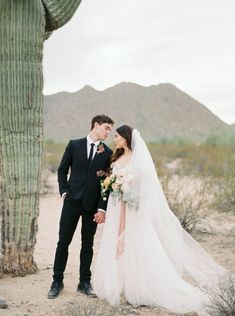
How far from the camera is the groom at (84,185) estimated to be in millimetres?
6500

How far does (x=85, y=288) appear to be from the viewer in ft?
22.1

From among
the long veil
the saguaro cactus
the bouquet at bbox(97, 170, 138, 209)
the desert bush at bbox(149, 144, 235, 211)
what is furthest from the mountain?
the bouquet at bbox(97, 170, 138, 209)

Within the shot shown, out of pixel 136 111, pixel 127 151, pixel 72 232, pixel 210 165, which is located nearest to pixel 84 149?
pixel 127 151

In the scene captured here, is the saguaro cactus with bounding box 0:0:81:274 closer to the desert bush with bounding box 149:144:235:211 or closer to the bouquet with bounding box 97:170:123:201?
the bouquet with bounding box 97:170:123:201

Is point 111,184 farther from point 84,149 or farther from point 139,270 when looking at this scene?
point 139,270

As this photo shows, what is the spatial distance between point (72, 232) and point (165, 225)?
40.2 inches

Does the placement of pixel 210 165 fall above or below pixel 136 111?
below

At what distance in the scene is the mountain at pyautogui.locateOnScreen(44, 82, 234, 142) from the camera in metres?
71.2

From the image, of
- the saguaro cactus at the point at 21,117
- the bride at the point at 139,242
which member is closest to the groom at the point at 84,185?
the bride at the point at 139,242

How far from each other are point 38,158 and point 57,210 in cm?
766

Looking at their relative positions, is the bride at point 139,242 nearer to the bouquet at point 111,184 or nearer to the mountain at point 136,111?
the bouquet at point 111,184

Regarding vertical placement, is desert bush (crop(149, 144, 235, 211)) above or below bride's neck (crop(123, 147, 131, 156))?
below

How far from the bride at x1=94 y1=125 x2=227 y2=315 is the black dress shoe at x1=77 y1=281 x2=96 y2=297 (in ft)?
0.22

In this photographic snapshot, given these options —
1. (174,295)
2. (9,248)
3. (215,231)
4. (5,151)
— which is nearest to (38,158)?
(5,151)
